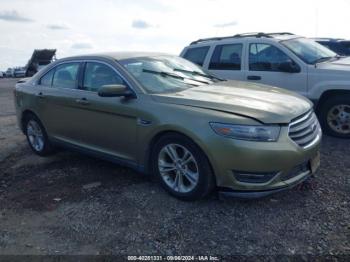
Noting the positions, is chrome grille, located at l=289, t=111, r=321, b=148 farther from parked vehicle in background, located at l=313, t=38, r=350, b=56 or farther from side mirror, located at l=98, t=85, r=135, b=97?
parked vehicle in background, located at l=313, t=38, r=350, b=56

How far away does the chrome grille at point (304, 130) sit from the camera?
3801 millimetres

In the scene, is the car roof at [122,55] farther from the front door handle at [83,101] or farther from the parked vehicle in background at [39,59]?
the parked vehicle in background at [39,59]

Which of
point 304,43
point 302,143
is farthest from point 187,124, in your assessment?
point 304,43

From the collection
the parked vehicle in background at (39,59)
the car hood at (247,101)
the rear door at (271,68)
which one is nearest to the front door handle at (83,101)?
the car hood at (247,101)

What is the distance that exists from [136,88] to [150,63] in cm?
63

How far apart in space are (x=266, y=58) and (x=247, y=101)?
3.21m

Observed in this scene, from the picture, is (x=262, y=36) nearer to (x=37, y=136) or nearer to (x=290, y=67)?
(x=290, y=67)

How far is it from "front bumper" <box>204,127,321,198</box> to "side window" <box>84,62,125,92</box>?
171 cm

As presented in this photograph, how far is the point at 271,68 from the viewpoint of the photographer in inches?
267

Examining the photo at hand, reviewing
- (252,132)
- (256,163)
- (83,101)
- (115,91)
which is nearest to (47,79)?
(83,101)

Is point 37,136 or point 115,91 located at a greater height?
point 115,91

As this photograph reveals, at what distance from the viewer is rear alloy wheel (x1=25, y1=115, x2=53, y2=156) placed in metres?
5.99

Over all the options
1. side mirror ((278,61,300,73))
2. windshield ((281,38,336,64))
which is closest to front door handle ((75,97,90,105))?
side mirror ((278,61,300,73))

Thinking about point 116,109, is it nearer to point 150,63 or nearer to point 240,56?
point 150,63
